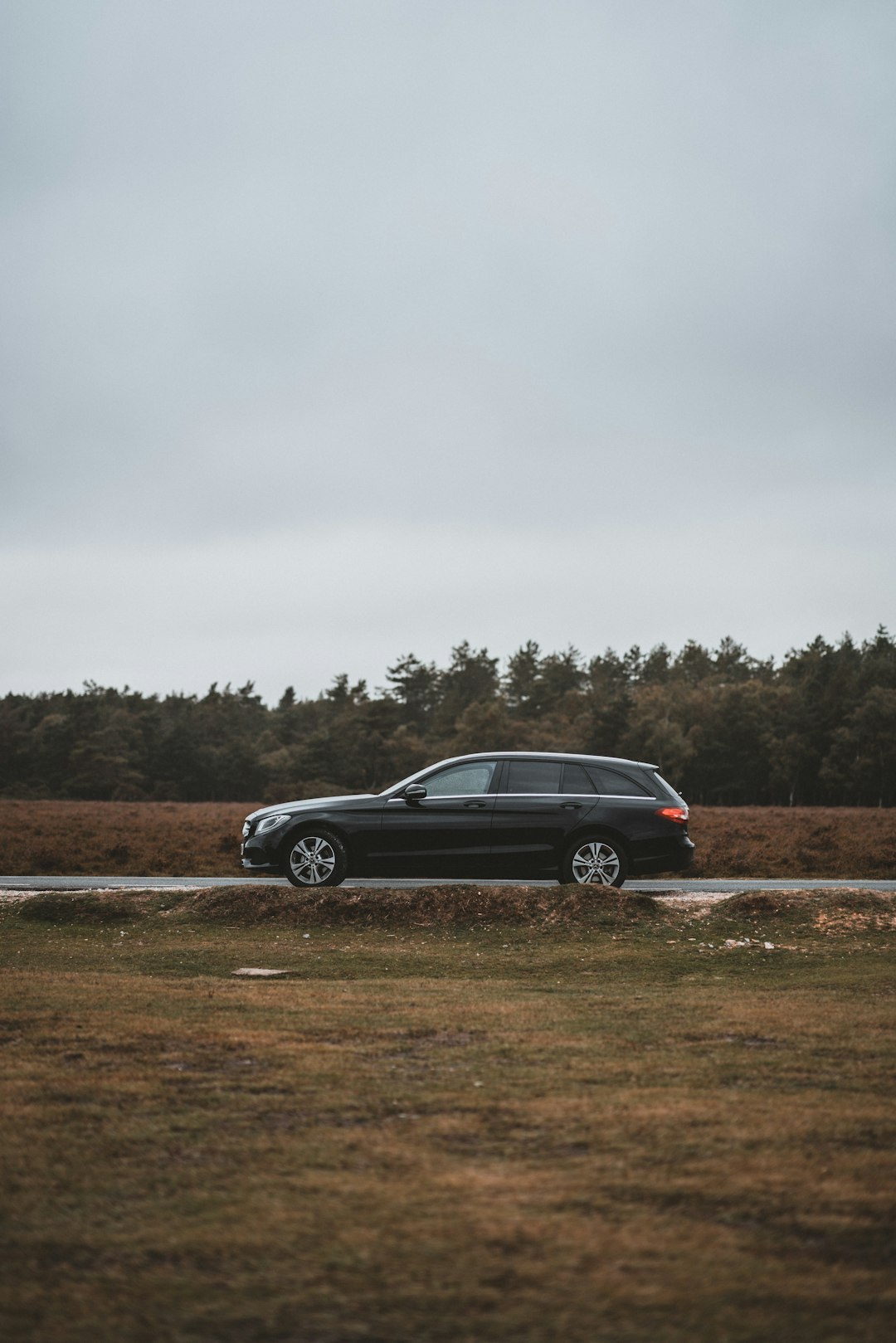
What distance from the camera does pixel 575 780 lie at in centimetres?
1411

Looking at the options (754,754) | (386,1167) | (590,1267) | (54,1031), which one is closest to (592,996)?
(54,1031)

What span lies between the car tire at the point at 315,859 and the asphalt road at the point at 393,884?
0.30 meters

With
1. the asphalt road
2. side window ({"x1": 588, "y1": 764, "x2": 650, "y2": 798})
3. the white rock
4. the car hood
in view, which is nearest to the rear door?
side window ({"x1": 588, "y1": 764, "x2": 650, "y2": 798})

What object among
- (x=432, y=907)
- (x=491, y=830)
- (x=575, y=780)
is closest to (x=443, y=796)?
(x=491, y=830)

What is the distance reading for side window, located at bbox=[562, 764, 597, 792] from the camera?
14031 mm

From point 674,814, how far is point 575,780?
3.97ft

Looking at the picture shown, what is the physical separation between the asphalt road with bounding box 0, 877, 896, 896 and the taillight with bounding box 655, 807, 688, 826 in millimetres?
863

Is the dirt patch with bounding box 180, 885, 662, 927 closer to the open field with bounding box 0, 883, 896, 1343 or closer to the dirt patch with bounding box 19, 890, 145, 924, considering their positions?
the dirt patch with bounding box 19, 890, 145, 924

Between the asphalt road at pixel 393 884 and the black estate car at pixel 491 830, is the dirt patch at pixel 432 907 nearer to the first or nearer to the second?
the asphalt road at pixel 393 884

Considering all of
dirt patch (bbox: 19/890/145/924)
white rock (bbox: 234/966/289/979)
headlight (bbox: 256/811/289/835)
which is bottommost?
white rock (bbox: 234/966/289/979)

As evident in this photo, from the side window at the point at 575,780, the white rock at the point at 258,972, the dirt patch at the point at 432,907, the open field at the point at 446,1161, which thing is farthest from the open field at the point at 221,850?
the open field at the point at 446,1161

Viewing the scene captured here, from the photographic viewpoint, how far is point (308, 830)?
46.2 feet

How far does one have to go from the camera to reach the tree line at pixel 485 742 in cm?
9644

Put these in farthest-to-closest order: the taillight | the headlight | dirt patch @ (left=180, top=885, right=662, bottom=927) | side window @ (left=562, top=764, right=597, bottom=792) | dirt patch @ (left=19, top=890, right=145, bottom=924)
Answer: the headlight, side window @ (left=562, top=764, right=597, bottom=792), the taillight, dirt patch @ (left=19, top=890, right=145, bottom=924), dirt patch @ (left=180, top=885, right=662, bottom=927)
